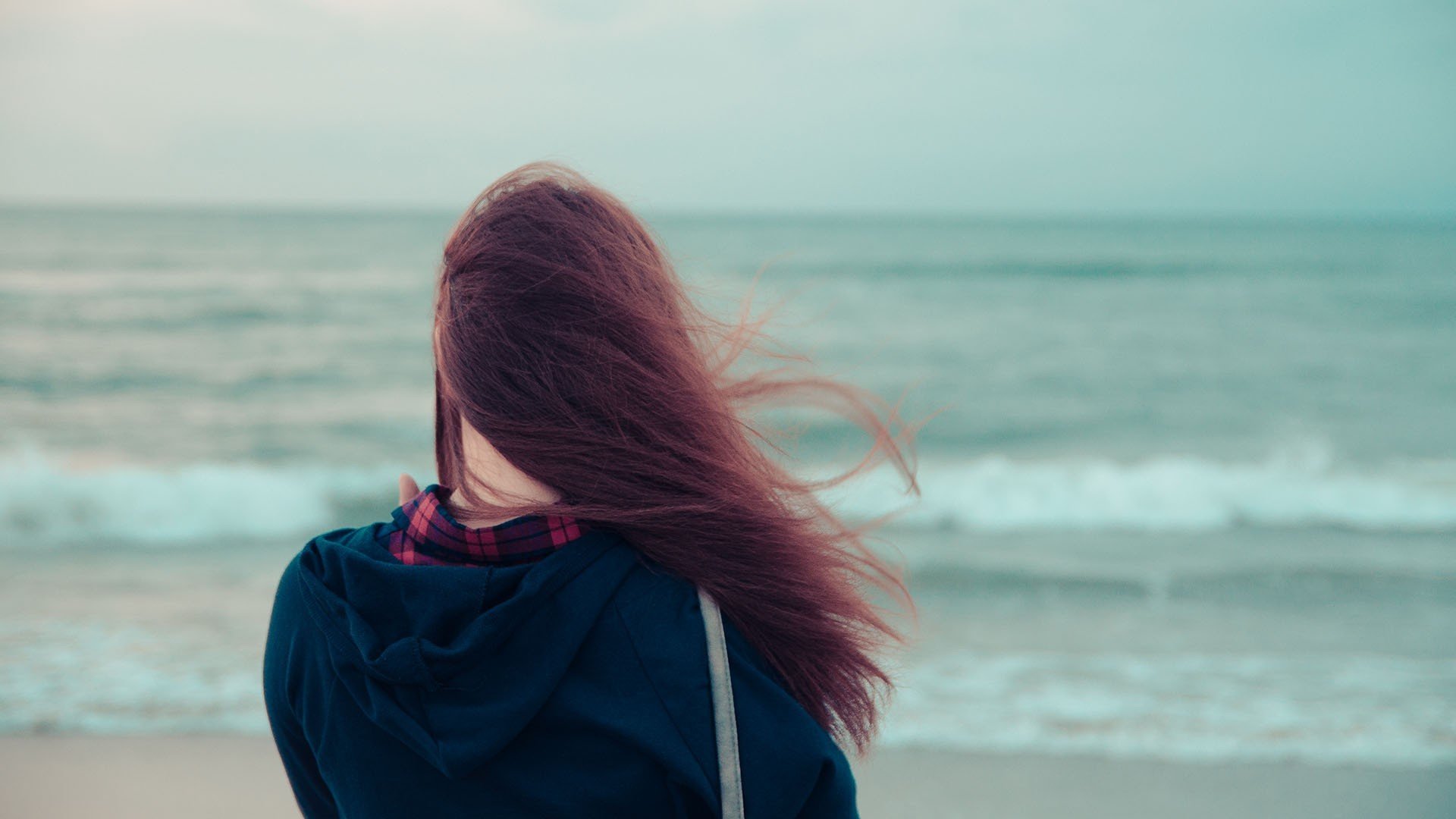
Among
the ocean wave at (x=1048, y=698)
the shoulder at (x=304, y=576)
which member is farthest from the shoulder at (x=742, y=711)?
the ocean wave at (x=1048, y=698)

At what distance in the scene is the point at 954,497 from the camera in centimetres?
787

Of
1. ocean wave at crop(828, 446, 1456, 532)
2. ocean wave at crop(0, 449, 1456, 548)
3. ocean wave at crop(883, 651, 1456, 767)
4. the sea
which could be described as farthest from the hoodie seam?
ocean wave at crop(828, 446, 1456, 532)

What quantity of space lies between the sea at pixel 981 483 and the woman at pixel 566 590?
40cm

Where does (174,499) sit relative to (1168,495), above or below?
below

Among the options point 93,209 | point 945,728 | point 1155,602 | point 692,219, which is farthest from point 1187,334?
point 93,209

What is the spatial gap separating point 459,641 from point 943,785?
2992mm

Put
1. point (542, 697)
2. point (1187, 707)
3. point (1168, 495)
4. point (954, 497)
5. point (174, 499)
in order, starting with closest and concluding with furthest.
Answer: point (542, 697) < point (1187, 707) < point (174, 499) < point (954, 497) < point (1168, 495)

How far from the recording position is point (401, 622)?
1.00 m

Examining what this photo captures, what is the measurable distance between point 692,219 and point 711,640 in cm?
4525

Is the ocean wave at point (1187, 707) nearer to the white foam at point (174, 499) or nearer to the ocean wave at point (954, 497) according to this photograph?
the ocean wave at point (954, 497)

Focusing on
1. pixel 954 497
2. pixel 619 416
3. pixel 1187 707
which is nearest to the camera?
pixel 619 416

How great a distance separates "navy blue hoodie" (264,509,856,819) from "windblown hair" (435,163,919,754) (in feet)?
0.21

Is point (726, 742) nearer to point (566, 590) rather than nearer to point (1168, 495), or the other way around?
point (566, 590)

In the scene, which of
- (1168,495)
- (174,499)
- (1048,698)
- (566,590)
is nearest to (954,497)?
(1168,495)
